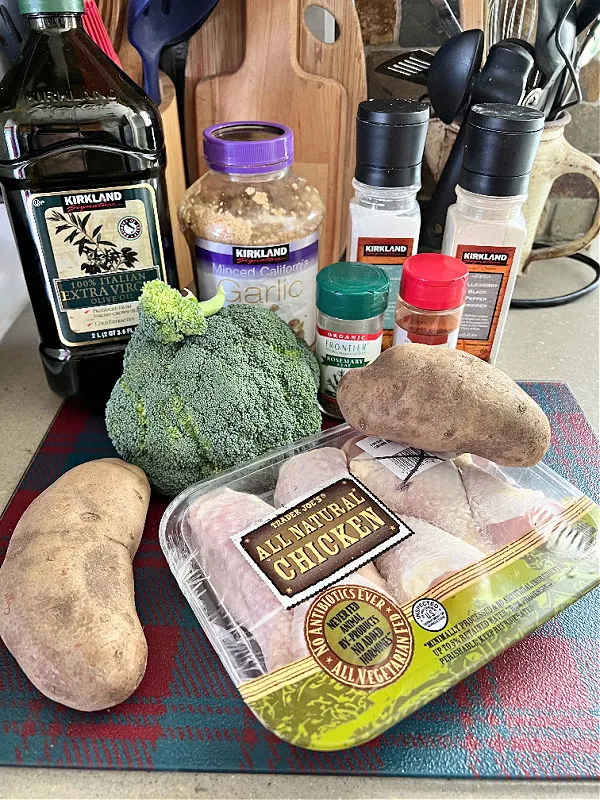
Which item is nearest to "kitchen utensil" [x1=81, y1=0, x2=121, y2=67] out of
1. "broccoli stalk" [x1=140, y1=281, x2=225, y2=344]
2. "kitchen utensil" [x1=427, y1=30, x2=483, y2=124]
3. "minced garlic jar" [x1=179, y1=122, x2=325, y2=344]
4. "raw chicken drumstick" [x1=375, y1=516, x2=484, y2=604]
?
"minced garlic jar" [x1=179, y1=122, x2=325, y2=344]

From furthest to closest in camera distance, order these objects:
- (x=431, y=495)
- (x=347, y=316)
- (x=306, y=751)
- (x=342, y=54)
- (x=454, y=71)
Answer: (x=342, y=54) < (x=454, y=71) < (x=347, y=316) < (x=431, y=495) < (x=306, y=751)

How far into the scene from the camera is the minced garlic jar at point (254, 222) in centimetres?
74

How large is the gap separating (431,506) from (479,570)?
0.08 metres

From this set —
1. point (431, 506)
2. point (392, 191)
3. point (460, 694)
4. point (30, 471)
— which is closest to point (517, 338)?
point (392, 191)

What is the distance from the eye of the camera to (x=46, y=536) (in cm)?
55

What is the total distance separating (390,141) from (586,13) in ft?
1.19

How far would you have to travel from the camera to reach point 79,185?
0.69 m

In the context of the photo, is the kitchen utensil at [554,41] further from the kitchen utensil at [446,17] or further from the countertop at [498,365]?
the countertop at [498,365]

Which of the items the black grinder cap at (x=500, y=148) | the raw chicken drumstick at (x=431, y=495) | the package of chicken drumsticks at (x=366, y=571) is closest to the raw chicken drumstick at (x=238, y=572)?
the package of chicken drumsticks at (x=366, y=571)

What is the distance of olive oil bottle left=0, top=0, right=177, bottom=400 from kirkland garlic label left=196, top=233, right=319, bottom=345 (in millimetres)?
58

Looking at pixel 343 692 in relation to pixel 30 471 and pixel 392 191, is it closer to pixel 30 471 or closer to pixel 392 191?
pixel 30 471

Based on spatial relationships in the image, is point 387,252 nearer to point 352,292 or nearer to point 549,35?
point 352,292

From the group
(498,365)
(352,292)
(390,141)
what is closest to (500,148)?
(390,141)

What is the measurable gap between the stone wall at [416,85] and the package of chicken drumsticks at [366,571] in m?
0.63
